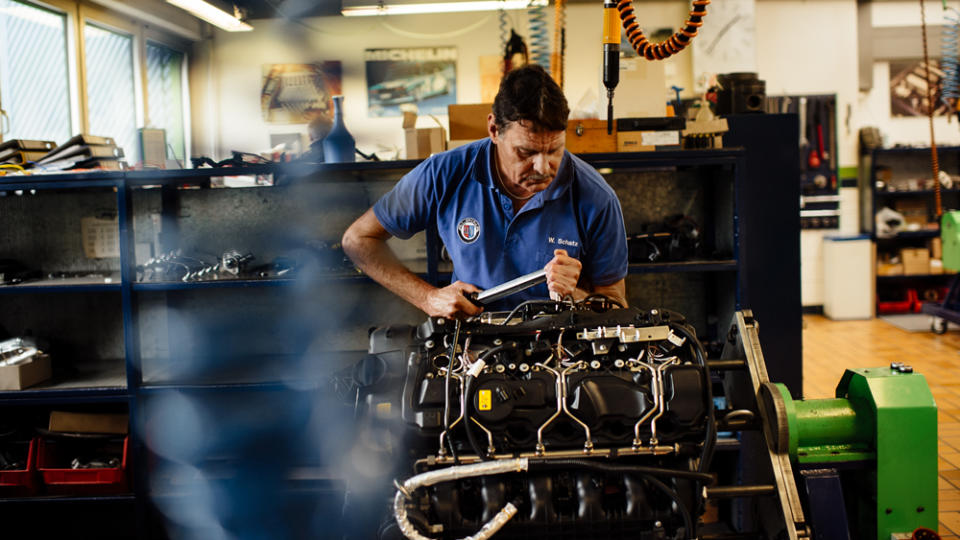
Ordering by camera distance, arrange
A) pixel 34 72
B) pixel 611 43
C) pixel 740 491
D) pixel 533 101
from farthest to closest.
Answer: pixel 34 72
pixel 533 101
pixel 611 43
pixel 740 491

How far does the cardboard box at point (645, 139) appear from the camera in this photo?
2.67 meters

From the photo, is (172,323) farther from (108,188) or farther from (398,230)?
(398,230)

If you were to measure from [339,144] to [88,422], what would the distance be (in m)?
1.42

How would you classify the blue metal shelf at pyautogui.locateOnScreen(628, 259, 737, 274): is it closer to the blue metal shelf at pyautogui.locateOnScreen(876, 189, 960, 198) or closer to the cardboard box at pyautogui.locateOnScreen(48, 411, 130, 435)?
the cardboard box at pyautogui.locateOnScreen(48, 411, 130, 435)

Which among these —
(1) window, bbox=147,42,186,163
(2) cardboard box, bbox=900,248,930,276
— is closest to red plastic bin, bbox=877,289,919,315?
(2) cardboard box, bbox=900,248,930,276

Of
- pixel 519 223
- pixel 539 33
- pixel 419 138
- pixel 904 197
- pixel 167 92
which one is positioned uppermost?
pixel 167 92

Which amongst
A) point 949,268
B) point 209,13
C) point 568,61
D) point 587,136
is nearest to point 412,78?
point 568,61

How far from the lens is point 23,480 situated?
2.58 metres

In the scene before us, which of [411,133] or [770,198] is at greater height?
[411,133]

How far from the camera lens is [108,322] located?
3061 mm

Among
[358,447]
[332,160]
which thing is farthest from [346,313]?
[358,447]

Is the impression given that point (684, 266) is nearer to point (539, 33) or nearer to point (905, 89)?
point (539, 33)

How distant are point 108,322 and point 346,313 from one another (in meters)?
1.02

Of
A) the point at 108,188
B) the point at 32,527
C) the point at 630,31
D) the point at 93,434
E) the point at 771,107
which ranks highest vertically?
the point at 771,107
